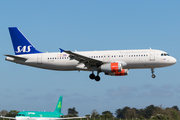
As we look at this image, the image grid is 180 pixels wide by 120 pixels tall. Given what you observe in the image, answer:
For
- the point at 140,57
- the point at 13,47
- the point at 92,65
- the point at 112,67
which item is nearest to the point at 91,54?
the point at 92,65

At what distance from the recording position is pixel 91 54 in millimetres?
50281

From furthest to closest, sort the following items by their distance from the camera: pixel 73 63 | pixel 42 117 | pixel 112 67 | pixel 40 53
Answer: pixel 42 117
pixel 40 53
pixel 73 63
pixel 112 67

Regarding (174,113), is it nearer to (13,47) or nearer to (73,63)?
(73,63)

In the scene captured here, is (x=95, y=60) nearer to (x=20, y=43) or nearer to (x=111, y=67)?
(x=111, y=67)

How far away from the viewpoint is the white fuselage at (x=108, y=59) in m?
47.3

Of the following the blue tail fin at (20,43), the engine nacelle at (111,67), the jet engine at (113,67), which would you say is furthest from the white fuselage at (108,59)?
the blue tail fin at (20,43)

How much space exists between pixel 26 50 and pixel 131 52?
20.1 m

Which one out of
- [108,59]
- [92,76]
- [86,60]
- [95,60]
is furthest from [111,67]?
[92,76]

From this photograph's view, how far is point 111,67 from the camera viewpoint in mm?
46938

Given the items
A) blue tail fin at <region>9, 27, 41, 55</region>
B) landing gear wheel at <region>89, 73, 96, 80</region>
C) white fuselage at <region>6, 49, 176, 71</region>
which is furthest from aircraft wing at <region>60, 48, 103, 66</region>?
blue tail fin at <region>9, 27, 41, 55</region>

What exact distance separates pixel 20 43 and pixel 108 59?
18223 mm

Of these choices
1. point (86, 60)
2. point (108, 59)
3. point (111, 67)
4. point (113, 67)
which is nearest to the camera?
point (113, 67)

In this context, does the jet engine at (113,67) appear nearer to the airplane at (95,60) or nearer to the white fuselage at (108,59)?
the airplane at (95,60)

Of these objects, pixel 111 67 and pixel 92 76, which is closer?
pixel 111 67
